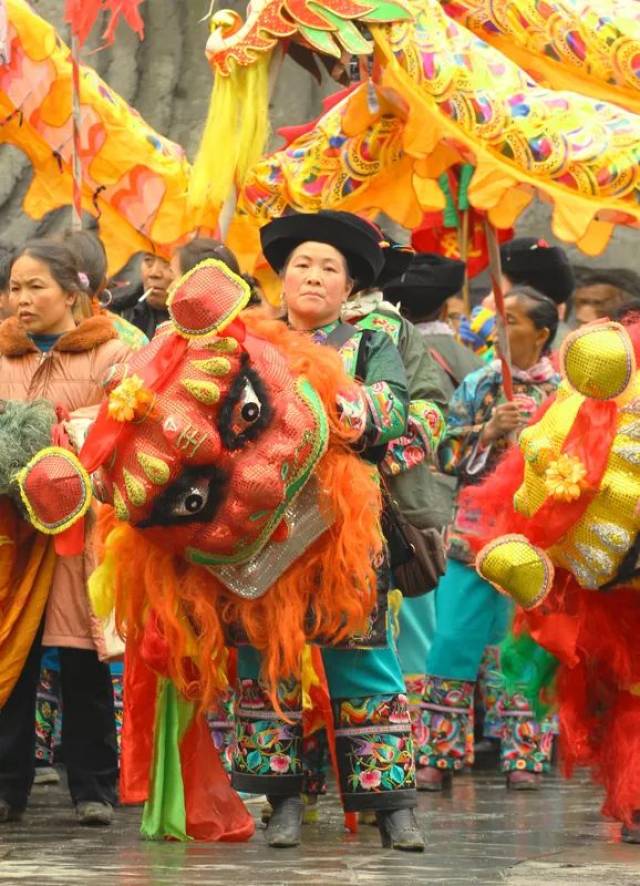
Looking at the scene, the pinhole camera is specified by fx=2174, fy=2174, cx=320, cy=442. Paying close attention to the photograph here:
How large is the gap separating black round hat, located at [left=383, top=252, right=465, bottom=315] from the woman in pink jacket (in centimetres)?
182

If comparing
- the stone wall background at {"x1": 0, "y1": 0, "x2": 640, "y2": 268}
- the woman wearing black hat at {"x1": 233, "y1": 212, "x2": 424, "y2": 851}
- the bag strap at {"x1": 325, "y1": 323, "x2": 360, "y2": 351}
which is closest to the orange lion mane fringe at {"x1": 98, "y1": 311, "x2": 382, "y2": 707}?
the woman wearing black hat at {"x1": 233, "y1": 212, "x2": 424, "y2": 851}

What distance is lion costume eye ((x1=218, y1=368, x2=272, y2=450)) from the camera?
211 inches

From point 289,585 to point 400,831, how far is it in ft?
2.34

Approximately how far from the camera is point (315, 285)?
5988mm

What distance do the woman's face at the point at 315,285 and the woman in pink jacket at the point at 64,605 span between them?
662mm

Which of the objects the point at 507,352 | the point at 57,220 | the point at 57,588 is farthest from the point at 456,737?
the point at 57,220

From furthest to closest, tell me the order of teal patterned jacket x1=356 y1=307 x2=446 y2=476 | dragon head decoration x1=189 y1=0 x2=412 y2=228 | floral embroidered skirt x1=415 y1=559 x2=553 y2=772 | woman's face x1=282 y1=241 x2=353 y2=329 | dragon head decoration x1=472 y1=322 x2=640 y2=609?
dragon head decoration x1=189 y1=0 x2=412 y2=228 → floral embroidered skirt x1=415 y1=559 x2=553 y2=772 → teal patterned jacket x1=356 y1=307 x2=446 y2=476 → woman's face x1=282 y1=241 x2=353 y2=329 → dragon head decoration x1=472 y1=322 x2=640 y2=609

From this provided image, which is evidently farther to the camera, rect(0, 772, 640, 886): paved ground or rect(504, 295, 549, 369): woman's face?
rect(504, 295, 549, 369): woman's face

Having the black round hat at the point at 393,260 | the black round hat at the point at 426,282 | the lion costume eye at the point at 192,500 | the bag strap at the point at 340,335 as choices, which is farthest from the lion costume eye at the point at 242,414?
the black round hat at the point at 426,282

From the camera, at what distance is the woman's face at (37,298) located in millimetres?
6461

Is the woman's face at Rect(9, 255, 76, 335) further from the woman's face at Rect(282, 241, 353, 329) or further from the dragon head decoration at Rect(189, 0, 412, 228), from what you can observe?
the dragon head decoration at Rect(189, 0, 412, 228)

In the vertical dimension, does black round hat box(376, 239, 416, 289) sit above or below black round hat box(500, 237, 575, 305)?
below

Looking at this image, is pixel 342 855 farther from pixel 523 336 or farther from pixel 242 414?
pixel 523 336

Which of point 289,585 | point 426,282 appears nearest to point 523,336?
point 426,282
